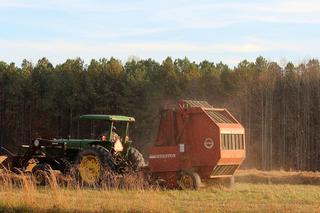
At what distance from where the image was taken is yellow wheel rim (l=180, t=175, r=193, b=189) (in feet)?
57.6

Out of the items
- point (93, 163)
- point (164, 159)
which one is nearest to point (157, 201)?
point (164, 159)

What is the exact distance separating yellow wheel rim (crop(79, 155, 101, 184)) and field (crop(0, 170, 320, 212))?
252 centimetres

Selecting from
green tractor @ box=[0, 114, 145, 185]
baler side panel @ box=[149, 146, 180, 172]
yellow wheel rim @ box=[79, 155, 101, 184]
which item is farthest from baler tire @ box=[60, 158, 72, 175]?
baler side panel @ box=[149, 146, 180, 172]

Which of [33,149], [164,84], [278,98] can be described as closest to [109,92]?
[164,84]

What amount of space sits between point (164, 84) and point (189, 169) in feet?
89.1

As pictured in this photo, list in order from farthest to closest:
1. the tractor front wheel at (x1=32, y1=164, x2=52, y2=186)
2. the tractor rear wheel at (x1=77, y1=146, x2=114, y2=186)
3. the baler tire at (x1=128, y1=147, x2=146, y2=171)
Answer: the baler tire at (x1=128, y1=147, x2=146, y2=171) < the tractor front wheel at (x1=32, y1=164, x2=52, y2=186) < the tractor rear wheel at (x1=77, y1=146, x2=114, y2=186)

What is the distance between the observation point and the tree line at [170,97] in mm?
40500

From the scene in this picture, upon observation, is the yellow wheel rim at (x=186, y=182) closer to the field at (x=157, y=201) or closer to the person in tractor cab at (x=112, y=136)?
the field at (x=157, y=201)

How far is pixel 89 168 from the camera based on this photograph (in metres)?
18.5

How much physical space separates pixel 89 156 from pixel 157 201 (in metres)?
6.15

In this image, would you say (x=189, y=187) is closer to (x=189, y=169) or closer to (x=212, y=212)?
(x=189, y=169)

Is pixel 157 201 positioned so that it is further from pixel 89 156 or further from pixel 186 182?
pixel 89 156

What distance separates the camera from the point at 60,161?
19.8m

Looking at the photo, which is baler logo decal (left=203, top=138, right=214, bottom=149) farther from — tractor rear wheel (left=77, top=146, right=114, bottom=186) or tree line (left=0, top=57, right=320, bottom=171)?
tree line (left=0, top=57, right=320, bottom=171)
